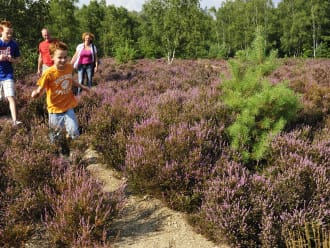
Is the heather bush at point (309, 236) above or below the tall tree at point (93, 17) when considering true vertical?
below

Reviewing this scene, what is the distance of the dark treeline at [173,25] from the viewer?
1048 centimetres

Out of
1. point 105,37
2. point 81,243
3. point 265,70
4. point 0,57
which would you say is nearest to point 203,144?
point 265,70

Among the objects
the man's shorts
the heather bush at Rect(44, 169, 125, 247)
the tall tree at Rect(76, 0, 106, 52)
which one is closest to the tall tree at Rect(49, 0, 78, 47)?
the tall tree at Rect(76, 0, 106, 52)

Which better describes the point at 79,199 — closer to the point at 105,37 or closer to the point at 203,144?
the point at 203,144

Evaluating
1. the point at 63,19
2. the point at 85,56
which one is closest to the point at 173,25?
the point at 85,56

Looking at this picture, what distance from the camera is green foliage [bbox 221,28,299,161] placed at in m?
3.99

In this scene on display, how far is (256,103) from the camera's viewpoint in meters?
4.08

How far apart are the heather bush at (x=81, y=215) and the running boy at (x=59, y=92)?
5.32ft

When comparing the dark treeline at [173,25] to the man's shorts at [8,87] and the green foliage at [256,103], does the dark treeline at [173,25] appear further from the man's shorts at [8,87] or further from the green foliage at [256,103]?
the man's shorts at [8,87]

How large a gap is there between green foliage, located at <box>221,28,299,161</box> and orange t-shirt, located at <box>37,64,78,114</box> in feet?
7.73

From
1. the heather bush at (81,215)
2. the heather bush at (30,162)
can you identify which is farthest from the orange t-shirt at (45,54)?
the heather bush at (81,215)

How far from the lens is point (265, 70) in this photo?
4543mm

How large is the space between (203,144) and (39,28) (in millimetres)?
8742

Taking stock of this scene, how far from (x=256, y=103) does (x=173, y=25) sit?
1769 centimetres
